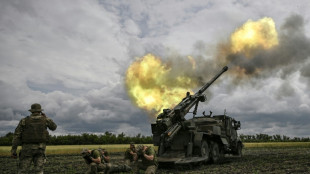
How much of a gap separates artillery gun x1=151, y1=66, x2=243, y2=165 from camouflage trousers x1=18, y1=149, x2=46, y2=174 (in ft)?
21.3

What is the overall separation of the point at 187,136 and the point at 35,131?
8421mm

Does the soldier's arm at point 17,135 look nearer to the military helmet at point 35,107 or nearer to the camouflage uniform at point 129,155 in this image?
the military helmet at point 35,107

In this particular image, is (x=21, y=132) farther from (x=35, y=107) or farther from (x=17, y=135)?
(x=35, y=107)

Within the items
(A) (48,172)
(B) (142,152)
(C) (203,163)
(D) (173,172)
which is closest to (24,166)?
(B) (142,152)

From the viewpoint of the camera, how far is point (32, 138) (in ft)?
28.0

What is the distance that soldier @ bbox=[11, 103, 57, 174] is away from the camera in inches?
333

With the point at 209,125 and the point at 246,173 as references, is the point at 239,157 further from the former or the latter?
the point at 246,173

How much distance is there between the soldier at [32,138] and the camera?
8.45 m

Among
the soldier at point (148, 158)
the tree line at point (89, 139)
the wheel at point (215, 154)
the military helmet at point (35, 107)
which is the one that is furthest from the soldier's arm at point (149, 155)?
the tree line at point (89, 139)

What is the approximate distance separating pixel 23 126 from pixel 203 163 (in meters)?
10.6

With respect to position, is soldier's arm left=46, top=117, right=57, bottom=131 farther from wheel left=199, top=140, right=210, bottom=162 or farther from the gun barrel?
the gun barrel

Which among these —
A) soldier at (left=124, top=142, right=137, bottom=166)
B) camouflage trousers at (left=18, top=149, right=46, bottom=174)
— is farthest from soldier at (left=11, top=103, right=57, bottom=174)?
soldier at (left=124, top=142, right=137, bottom=166)

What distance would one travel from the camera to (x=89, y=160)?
9.66m

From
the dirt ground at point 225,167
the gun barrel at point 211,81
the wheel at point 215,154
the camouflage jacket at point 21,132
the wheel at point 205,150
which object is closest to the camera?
the camouflage jacket at point 21,132
